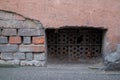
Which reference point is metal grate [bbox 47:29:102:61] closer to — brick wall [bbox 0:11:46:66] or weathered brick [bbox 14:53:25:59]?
brick wall [bbox 0:11:46:66]

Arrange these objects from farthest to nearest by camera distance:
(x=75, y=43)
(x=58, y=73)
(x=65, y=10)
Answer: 1. (x=75, y=43)
2. (x=65, y=10)
3. (x=58, y=73)

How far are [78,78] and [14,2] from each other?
72.2 inches

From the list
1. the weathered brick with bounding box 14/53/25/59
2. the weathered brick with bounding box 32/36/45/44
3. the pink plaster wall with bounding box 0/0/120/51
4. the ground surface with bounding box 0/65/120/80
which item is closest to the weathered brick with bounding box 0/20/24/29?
the pink plaster wall with bounding box 0/0/120/51

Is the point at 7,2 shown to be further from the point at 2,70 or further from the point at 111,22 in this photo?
the point at 111,22

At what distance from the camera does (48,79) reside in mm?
5621

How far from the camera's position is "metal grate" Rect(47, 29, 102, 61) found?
6.88 meters

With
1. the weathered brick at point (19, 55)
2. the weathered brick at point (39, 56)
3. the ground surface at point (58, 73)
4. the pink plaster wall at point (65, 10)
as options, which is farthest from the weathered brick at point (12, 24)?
the ground surface at point (58, 73)

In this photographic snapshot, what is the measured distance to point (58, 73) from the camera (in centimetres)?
606

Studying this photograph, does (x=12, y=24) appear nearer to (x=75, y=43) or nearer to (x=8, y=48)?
(x=8, y=48)

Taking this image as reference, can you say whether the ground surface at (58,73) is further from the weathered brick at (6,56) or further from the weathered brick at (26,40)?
the weathered brick at (26,40)

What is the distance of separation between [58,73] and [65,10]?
116 cm

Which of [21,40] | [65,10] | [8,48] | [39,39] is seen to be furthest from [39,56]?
[65,10]

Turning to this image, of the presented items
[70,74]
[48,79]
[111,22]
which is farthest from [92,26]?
[48,79]

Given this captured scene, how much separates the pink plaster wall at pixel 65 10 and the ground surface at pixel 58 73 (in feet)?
2.63
